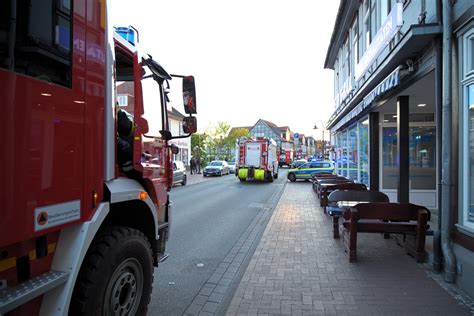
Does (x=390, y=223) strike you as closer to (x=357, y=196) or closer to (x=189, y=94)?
(x=357, y=196)

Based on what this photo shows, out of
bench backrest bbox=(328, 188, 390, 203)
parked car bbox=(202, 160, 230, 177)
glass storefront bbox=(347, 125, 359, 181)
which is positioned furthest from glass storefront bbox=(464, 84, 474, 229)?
parked car bbox=(202, 160, 230, 177)

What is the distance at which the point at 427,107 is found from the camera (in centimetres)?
977

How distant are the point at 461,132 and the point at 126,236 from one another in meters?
4.18

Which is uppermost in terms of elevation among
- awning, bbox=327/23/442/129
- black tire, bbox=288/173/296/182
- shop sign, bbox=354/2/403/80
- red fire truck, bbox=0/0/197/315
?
shop sign, bbox=354/2/403/80

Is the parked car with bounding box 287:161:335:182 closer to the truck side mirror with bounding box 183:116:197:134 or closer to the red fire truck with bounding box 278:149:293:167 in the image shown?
the truck side mirror with bounding box 183:116:197:134

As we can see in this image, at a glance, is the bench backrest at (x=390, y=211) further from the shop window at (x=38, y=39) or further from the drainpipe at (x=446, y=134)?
the shop window at (x=38, y=39)

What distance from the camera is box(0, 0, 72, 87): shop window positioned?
188cm

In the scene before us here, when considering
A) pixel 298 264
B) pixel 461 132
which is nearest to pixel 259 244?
pixel 298 264

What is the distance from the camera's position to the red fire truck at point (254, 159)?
2408 centimetres

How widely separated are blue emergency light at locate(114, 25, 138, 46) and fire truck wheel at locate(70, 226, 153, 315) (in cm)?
182

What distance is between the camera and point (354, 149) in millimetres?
15172

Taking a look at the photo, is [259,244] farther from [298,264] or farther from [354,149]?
[354,149]

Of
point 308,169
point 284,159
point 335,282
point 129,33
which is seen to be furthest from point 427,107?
point 284,159

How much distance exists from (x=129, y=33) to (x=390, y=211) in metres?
4.58
